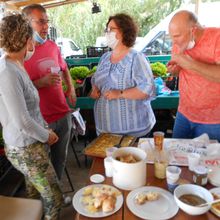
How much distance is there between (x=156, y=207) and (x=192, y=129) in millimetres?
853

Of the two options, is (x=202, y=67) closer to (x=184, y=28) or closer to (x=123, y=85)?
(x=184, y=28)

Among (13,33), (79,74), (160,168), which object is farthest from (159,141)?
(79,74)

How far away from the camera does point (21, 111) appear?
130 cm

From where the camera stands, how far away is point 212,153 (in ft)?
4.42

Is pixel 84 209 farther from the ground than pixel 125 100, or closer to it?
closer to it

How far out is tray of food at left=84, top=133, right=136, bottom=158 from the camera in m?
1.41

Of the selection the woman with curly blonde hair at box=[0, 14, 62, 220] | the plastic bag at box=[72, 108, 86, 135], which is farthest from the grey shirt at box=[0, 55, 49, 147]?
the plastic bag at box=[72, 108, 86, 135]

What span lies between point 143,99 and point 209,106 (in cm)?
42

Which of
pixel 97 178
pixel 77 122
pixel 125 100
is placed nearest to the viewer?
pixel 97 178

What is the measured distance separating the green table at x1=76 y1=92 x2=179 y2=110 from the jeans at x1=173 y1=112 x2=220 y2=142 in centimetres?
107

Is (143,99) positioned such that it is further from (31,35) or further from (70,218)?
(70,218)

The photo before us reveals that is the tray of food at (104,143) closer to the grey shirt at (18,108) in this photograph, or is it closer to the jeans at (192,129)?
the grey shirt at (18,108)

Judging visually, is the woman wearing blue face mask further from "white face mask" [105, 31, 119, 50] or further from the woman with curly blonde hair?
the woman with curly blonde hair

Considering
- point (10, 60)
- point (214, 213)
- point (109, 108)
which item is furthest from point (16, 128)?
point (214, 213)
